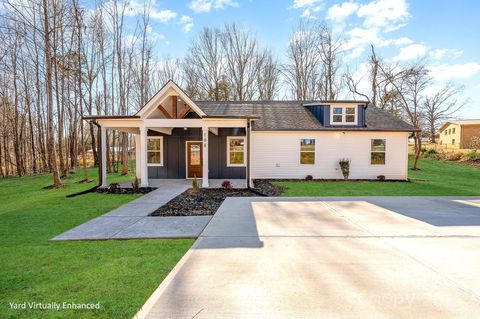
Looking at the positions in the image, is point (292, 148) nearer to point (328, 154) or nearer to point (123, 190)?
Answer: point (328, 154)

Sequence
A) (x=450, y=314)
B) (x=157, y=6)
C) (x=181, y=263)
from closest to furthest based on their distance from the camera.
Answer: (x=450, y=314) < (x=181, y=263) < (x=157, y=6)

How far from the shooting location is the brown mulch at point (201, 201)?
6.63 meters

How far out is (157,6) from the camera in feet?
61.5

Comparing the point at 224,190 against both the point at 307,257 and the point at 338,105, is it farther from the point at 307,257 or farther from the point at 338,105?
the point at 338,105

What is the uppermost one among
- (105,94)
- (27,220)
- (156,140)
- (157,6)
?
(157,6)

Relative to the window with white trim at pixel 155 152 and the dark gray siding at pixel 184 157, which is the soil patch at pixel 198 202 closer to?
the dark gray siding at pixel 184 157

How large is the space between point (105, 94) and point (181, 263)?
1982 centimetres

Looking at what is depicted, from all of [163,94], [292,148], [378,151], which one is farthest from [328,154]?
[163,94]

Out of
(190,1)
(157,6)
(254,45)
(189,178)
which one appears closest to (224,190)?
(189,178)

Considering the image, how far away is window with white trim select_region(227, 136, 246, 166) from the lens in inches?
533

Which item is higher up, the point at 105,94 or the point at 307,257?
the point at 105,94

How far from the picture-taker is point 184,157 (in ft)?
44.6

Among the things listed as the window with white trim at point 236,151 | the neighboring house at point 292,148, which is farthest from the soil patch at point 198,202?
the neighboring house at point 292,148

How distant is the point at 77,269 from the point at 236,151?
10.6m
